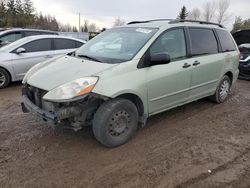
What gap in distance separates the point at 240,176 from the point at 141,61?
2.01 metres

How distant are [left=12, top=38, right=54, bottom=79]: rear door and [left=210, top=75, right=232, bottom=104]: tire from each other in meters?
4.83

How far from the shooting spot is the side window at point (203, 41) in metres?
4.46

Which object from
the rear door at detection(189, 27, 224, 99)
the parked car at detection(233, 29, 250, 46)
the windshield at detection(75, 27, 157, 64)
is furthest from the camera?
the parked car at detection(233, 29, 250, 46)

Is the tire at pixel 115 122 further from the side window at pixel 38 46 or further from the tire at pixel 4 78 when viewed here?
the side window at pixel 38 46

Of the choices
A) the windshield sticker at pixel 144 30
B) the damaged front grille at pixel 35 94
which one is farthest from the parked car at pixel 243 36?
the damaged front grille at pixel 35 94

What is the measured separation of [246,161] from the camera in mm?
3271

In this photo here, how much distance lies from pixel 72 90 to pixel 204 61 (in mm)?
2781

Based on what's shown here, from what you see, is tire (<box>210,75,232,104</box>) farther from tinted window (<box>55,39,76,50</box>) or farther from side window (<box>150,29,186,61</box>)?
tinted window (<box>55,39,76,50</box>)

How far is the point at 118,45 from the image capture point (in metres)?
3.97

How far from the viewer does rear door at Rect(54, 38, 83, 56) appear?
7426 mm

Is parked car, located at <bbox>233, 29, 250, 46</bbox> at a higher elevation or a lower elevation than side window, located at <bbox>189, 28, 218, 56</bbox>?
higher

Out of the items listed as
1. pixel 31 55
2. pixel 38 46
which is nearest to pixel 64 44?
pixel 38 46

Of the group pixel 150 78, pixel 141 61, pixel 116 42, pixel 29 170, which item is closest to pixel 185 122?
pixel 150 78

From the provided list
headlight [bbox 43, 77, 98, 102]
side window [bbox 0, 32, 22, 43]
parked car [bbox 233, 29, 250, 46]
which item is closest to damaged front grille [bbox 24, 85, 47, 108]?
headlight [bbox 43, 77, 98, 102]
